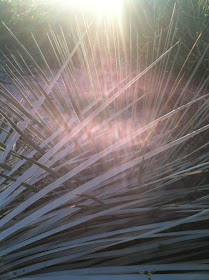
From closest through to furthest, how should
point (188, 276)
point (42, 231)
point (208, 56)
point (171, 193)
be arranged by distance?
point (188, 276) → point (42, 231) → point (171, 193) → point (208, 56)

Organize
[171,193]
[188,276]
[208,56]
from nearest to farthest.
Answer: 1. [188,276]
2. [171,193]
3. [208,56]

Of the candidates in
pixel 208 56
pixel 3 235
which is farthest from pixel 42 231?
pixel 208 56

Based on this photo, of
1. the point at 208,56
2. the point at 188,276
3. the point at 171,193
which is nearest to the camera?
the point at 188,276

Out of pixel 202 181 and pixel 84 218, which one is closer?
pixel 84 218

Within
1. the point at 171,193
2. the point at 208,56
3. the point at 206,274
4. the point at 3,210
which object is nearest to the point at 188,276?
the point at 206,274

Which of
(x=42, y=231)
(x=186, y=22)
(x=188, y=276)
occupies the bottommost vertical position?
(x=188, y=276)

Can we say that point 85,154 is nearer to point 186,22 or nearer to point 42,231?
point 42,231

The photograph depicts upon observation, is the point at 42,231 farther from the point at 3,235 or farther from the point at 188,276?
the point at 188,276

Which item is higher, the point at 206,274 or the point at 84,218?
the point at 84,218

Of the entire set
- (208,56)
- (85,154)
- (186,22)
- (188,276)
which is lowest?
(188,276)
